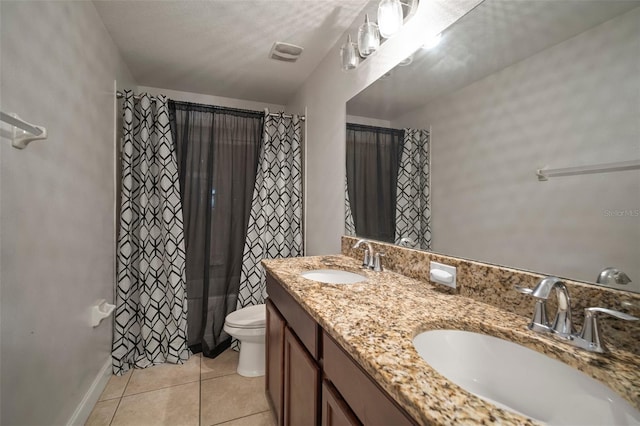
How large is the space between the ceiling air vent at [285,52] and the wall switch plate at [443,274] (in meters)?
1.81

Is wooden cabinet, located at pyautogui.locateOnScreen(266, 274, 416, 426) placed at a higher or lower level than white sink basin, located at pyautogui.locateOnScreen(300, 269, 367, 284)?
lower

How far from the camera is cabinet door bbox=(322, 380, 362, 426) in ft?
2.19

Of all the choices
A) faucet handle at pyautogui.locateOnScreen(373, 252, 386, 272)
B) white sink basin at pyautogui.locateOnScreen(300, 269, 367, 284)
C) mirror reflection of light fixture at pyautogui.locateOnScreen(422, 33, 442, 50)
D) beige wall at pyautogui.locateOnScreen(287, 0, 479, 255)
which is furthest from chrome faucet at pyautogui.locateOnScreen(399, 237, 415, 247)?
mirror reflection of light fixture at pyautogui.locateOnScreen(422, 33, 442, 50)

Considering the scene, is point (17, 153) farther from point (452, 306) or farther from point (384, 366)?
point (452, 306)

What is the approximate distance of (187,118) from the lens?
2.26 m

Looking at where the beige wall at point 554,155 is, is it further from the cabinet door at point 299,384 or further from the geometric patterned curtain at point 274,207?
the geometric patterned curtain at point 274,207

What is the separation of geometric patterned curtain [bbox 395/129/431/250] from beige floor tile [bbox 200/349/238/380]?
5.32 ft

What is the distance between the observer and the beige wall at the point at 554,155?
0.63m

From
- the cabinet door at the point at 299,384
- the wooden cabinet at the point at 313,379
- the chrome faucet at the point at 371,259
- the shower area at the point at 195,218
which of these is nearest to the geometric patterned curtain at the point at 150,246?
the shower area at the point at 195,218

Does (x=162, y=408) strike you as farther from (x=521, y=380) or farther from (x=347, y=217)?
(x=521, y=380)

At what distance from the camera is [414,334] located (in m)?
0.68

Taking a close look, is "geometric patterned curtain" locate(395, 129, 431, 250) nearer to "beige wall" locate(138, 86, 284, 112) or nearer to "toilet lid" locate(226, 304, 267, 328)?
"toilet lid" locate(226, 304, 267, 328)

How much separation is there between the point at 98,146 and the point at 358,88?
169 cm

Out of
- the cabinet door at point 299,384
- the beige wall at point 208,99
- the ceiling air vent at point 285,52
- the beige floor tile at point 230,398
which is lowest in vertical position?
→ the beige floor tile at point 230,398
